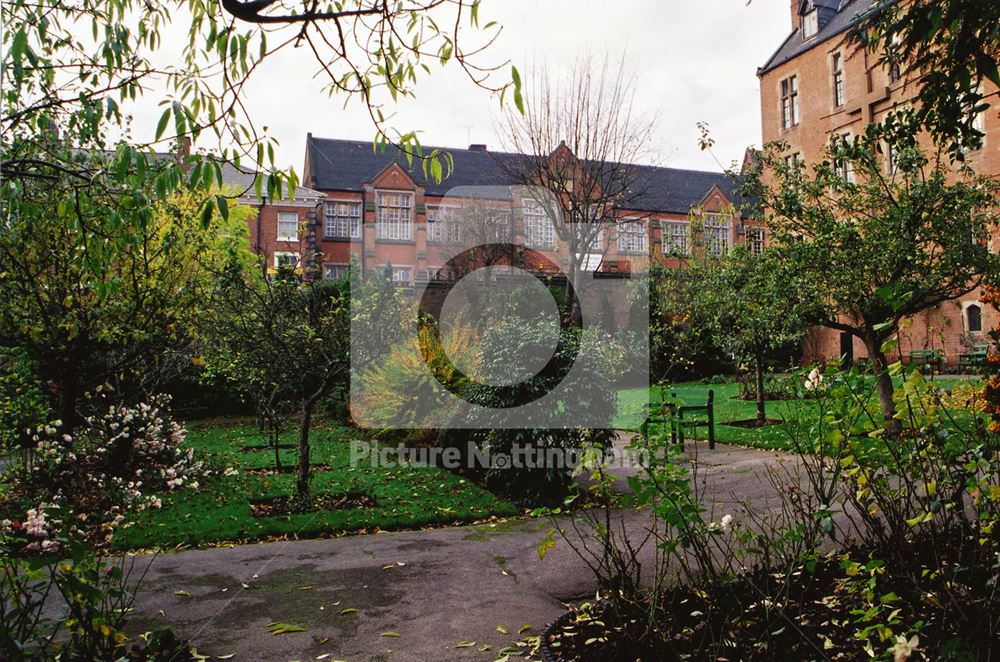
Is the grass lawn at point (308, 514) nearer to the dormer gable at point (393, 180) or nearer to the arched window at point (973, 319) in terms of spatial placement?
the arched window at point (973, 319)

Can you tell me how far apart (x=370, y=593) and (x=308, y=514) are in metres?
2.86

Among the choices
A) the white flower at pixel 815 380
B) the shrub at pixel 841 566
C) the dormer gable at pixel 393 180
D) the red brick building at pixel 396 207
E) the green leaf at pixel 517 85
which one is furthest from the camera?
the dormer gable at pixel 393 180

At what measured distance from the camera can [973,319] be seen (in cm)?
2598

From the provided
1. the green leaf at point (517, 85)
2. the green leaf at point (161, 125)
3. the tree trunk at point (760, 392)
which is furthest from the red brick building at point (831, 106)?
the green leaf at point (161, 125)

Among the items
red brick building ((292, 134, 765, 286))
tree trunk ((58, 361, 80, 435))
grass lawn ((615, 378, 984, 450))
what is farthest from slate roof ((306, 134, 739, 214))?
tree trunk ((58, 361, 80, 435))

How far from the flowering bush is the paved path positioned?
2023 mm

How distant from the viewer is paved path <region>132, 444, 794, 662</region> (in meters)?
4.08

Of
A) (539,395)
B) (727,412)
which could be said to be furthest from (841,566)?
(727,412)

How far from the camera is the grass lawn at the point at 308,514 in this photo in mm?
6957

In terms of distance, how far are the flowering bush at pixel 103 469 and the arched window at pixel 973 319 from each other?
26989mm

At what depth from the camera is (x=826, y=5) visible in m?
30.9

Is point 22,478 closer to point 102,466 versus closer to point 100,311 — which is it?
point 102,466

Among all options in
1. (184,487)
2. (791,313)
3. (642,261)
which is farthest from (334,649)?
(642,261)

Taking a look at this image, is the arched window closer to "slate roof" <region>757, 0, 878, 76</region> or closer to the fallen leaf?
"slate roof" <region>757, 0, 878, 76</region>
